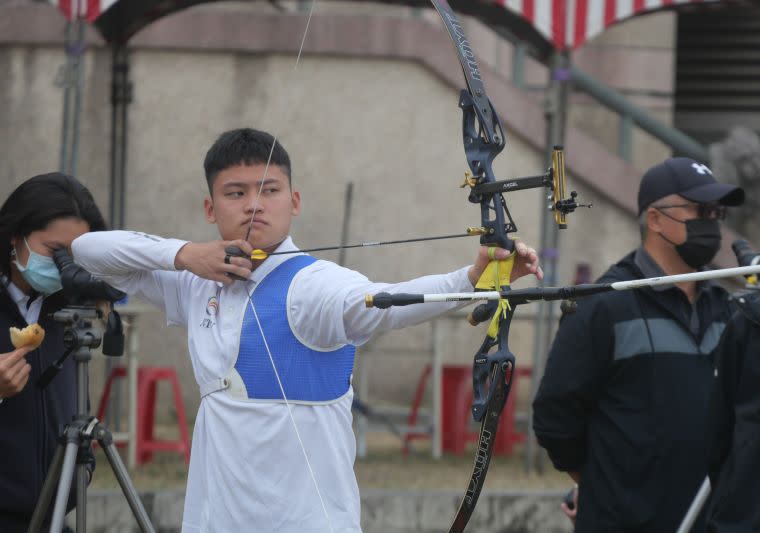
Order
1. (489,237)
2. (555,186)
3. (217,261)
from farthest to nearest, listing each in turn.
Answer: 1. (217,261)
2. (489,237)
3. (555,186)

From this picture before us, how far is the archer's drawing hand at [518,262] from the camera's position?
3.09 m

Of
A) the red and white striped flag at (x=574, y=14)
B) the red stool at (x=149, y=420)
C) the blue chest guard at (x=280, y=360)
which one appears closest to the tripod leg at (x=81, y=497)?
the blue chest guard at (x=280, y=360)

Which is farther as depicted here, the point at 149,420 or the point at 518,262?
the point at 149,420

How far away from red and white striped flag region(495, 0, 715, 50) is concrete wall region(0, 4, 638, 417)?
5.73 ft

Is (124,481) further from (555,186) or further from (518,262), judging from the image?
(555,186)

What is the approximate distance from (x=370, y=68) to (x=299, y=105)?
1.93 feet

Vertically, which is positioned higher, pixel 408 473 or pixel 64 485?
pixel 64 485

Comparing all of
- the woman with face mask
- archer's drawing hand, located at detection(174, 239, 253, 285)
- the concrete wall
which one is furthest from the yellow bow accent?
the concrete wall

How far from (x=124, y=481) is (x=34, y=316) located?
1.86 ft

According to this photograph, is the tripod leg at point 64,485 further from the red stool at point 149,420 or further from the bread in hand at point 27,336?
the red stool at point 149,420

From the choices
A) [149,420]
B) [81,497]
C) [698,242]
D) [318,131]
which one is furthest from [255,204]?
[318,131]

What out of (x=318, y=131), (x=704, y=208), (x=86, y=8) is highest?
(x=86, y=8)

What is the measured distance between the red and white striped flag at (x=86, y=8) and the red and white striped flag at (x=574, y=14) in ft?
7.55

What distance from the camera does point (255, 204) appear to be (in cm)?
338
